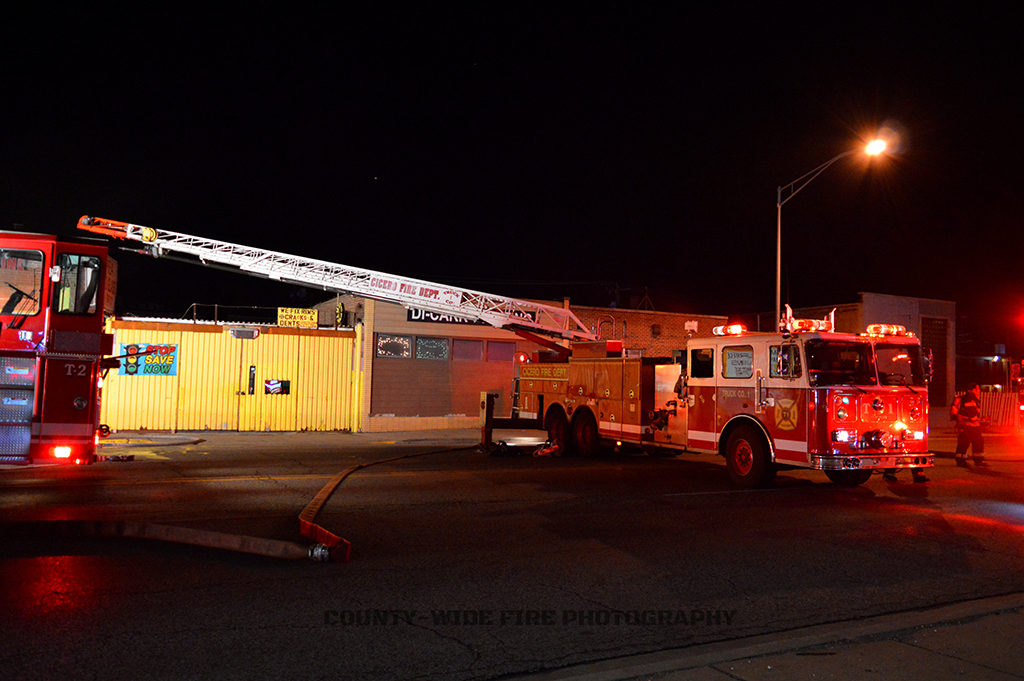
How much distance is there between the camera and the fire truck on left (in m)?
8.23

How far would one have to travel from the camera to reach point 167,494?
10344 millimetres

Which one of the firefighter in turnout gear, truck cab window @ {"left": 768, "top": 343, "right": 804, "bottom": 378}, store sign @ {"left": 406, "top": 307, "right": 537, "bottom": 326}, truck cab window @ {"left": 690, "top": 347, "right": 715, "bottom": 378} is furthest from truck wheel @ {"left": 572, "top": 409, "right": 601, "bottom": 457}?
the firefighter in turnout gear

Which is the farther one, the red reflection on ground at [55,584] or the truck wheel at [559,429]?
the truck wheel at [559,429]

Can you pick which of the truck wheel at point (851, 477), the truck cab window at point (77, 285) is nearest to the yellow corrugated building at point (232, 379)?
the truck cab window at point (77, 285)

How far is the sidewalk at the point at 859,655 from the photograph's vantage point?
4.49 metres

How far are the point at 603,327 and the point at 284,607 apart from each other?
69.7 feet

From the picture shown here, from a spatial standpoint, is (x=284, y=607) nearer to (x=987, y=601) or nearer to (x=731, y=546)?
(x=731, y=546)

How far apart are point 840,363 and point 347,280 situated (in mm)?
12200

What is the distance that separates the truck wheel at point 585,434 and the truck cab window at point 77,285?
9.65 metres

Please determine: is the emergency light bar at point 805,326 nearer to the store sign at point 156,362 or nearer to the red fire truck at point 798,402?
the red fire truck at point 798,402

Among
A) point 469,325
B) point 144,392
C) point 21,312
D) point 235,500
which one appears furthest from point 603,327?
point 21,312

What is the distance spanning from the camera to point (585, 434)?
52.5 feet

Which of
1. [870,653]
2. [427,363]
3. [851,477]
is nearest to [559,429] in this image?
[851,477]

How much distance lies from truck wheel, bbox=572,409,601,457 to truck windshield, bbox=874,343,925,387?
577 cm
